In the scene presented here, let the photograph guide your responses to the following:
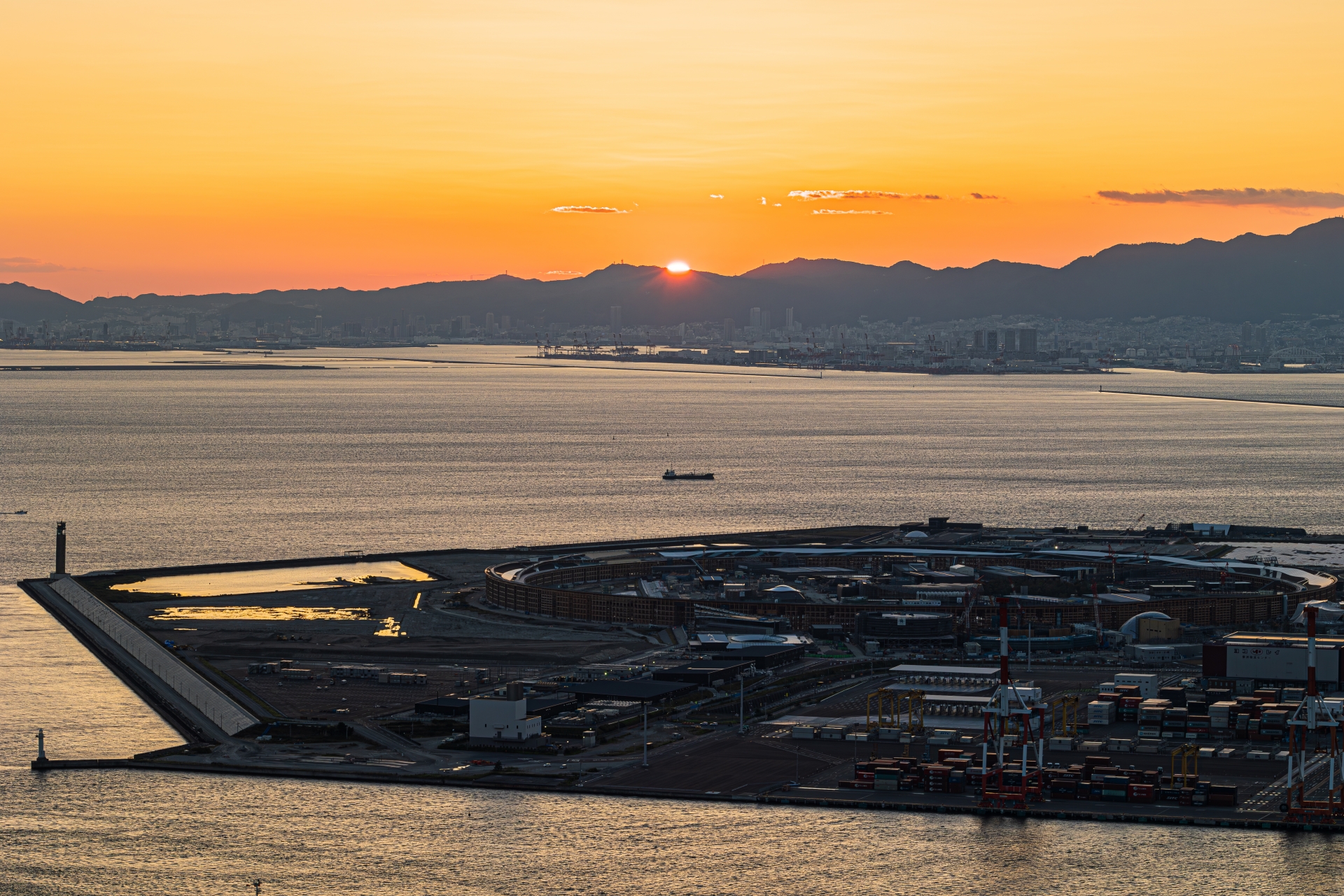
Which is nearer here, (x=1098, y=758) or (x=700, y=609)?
(x=1098, y=758)

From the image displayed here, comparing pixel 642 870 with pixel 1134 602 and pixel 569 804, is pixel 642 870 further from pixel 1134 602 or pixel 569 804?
pixel 1134 602

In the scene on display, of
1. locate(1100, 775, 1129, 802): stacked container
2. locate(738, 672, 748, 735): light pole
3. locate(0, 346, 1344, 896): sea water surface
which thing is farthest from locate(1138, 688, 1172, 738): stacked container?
locate(738, 672, 748, 735): light pole

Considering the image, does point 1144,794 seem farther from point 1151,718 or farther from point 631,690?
point 631,690

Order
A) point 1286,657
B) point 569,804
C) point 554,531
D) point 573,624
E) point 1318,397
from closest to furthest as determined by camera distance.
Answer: point 569,804
point 1286,657
point 573,624
point 554,531
point 1318,397

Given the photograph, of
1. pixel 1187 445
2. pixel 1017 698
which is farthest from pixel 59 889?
pixel 1187 445

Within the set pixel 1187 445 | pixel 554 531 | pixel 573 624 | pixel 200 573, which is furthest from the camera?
pixel 1187 445

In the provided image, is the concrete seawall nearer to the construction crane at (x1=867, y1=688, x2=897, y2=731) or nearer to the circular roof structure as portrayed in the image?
the construction crane at (x1=867, y1=688, x2=897, y2=731)

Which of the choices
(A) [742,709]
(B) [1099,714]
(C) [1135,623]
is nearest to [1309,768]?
(B) [1099,714]
